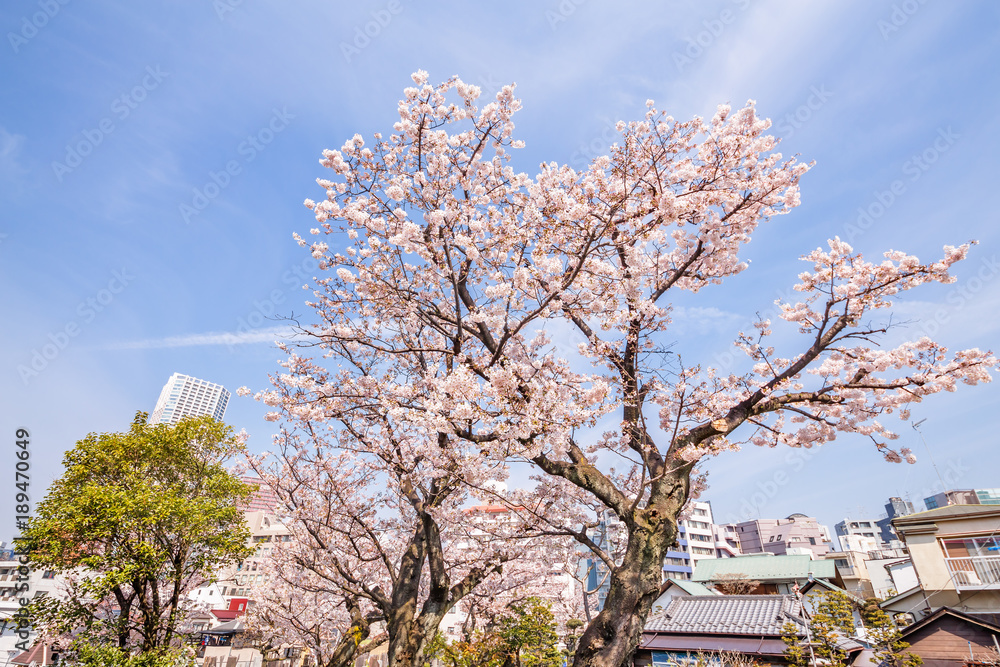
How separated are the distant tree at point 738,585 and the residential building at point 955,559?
37.3ft

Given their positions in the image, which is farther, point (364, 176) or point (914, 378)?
point (364, 176)

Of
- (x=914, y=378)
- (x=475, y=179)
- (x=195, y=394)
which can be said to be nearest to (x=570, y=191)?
(x=475, y=179)

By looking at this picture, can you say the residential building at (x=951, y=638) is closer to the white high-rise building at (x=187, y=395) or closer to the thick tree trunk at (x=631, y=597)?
the thick tree trunk at (x=631, y=597)

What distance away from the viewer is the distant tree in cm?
3152

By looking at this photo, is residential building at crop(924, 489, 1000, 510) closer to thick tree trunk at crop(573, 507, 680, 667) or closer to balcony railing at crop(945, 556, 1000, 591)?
balcony railing at crop(945, 556, 1000, 591)

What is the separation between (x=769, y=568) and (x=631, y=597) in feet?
117

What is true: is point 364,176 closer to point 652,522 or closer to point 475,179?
point 475,179

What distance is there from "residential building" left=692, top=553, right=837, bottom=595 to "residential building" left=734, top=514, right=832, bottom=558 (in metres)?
46.1

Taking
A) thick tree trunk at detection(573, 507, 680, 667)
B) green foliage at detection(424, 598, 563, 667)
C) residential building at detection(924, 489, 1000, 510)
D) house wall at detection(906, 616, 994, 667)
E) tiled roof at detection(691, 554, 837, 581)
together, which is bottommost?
house wall at detection(906, 616, 994, 667)

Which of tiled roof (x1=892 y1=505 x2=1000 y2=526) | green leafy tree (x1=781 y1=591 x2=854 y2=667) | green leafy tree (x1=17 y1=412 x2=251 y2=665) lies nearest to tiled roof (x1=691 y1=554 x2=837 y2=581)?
tiled roof (x1=892 y1=505 x2=1000 y2=526)

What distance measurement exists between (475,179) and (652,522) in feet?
20.9

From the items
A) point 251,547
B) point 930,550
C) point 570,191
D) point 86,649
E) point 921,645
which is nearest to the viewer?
point 570,191

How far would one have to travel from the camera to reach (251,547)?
11.4 meters

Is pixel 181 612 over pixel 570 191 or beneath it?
beneath
